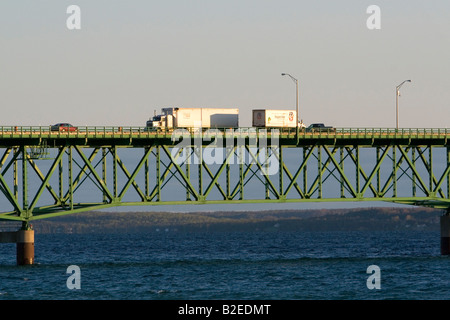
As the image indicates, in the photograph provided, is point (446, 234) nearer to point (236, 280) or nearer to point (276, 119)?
point (276, 119)

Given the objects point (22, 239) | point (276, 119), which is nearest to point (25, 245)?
point (22, 239)

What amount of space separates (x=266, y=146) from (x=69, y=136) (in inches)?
704

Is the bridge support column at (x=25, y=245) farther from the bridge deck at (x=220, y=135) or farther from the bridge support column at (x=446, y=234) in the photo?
the bridge support column at (x=446, y=234)

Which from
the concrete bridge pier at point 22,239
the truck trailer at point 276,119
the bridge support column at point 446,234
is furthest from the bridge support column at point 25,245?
the bridge support column at point 446,234

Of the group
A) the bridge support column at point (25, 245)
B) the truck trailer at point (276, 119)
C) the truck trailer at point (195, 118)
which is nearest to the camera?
the bridge support column at point (25, 245)

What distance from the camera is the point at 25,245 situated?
88.0 m

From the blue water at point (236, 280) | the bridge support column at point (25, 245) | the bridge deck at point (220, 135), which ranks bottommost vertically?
the blue water at point (236, 280)

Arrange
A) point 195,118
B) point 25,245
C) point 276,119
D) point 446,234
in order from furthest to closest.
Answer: point 446,234 < point 276,119 < point 195,118 < point 25,245

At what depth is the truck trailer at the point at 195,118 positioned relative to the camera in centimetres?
9569

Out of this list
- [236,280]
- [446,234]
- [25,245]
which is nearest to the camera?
[236,280]

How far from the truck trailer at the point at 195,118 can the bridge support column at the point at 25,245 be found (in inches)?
584

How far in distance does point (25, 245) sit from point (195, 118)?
808 inches

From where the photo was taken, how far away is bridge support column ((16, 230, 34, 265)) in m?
87.7
